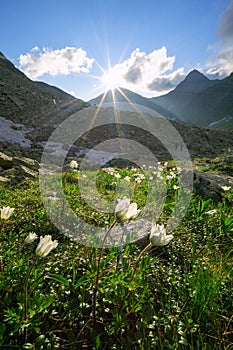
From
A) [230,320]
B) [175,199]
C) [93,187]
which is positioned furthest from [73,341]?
[93,187]

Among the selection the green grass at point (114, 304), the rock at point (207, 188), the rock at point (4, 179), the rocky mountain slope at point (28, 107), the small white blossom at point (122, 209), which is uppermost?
the rocky mountain slope at point (28, 107)

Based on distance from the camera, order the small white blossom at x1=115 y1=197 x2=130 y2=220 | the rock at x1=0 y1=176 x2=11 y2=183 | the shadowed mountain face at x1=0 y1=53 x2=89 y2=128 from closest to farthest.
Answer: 1. the small white blossom at x1=115 y1=197 x2=130 y2=220
2. the rock at x1=0 y1=176 x2=11 y2=183
3. the shadowed mountain face at x1=0 y1=53 x2=89 y2=128

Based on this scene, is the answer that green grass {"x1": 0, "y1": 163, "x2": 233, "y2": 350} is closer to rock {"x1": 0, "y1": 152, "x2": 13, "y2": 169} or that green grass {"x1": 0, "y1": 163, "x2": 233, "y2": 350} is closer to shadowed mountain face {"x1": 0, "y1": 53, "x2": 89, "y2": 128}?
rock {"x1": 0, "y1": 152, "x2": 13, "y2": 169}

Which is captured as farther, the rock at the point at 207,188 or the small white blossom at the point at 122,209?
the rock at the point at 207,188

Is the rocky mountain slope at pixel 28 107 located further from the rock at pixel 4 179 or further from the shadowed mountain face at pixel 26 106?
the rock at pixel 4 179

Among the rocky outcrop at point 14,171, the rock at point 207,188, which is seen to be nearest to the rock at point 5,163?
the rocky outcrop at point 14,171

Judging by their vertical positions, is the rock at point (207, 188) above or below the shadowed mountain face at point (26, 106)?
below

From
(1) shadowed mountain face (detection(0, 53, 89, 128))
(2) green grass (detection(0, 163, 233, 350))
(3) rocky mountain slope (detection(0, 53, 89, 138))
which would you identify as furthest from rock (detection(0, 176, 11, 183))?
(1) shadowed mountain face (detection(0, 53, 89, 128))

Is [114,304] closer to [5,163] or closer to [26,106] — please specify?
[5,163]

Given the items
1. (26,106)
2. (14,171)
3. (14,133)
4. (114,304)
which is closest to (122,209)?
(114,304)

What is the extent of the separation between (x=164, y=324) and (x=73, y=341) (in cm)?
70

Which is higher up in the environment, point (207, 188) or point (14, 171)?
point (207, 188)

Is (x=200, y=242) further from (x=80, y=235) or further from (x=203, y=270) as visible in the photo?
(x=80, y=235)

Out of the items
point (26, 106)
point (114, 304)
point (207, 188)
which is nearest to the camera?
point (114, 304)
